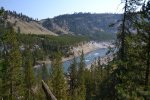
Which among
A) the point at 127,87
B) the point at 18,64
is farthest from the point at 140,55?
the point at 18,64

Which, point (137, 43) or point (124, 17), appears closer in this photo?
point (137, 43)

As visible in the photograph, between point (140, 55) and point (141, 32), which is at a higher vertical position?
point (141, 32)

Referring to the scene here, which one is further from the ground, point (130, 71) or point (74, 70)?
point (130, 71)

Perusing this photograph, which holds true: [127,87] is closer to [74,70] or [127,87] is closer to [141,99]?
[141,99]

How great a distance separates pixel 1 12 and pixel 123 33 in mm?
14379

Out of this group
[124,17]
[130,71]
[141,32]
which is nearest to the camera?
[141,32]

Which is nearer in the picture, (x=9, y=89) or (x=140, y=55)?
(x=140, y=55)

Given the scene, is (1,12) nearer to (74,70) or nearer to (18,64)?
(18,64)

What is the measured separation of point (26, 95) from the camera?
7944 centimetres

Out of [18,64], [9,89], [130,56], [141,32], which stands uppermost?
[141,32]

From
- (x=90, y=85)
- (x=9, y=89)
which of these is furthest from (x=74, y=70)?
(x=9, y=89)

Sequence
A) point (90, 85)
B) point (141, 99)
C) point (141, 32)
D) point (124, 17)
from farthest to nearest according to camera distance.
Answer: point (90, 85) → point (124, 17) → point (141, 32) → point (141, 99)

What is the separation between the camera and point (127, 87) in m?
22.8

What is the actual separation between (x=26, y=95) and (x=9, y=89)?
58.2 feet
